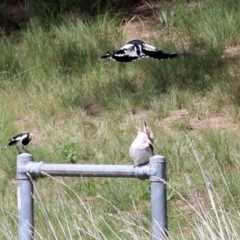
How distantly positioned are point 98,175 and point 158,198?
264 millimetres

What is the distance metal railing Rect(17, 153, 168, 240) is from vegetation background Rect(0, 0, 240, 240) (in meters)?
1.46

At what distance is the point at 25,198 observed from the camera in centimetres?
359

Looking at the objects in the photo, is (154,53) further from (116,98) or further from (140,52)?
(116,98)

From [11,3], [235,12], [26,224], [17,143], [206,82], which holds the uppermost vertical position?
[11,3]

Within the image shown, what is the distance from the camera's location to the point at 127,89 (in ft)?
25.1

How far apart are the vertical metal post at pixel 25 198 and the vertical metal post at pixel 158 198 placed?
573 mm

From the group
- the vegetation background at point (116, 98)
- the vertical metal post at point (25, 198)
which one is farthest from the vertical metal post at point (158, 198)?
the vegetation background at point (116, 98)

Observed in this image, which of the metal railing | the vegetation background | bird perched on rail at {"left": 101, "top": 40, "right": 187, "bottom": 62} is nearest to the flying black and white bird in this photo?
the vegetation background

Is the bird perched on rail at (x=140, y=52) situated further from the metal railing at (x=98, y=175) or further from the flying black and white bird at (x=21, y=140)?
the metal railing at (x=98, y=175)

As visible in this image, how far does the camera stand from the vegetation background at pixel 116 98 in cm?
584

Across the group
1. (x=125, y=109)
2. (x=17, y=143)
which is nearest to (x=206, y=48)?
(x=125, y=109)

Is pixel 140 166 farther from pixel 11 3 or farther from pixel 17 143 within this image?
pixel 11 3

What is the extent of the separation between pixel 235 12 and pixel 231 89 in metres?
1.33

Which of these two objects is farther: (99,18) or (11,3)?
(11,3)
